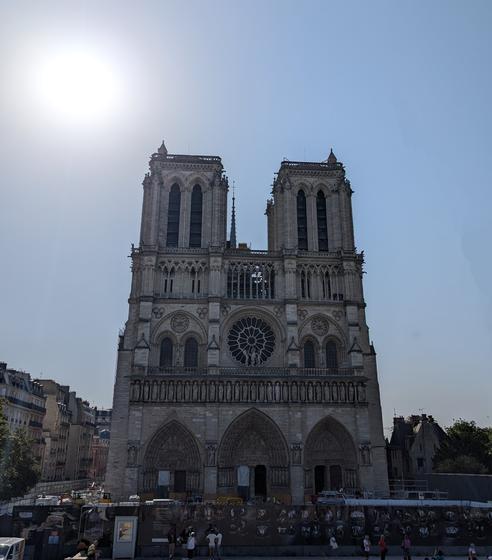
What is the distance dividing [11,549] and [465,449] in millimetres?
32817

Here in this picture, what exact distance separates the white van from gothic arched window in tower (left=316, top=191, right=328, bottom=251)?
3211 cm

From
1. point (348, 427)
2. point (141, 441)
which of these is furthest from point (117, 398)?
point (348, 427)

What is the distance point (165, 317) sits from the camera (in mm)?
38875

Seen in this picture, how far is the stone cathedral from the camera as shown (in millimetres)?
35344

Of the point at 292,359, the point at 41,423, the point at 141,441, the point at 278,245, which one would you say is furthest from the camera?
the point at 41,423

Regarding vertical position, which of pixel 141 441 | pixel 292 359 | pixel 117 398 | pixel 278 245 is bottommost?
pixel 141 441

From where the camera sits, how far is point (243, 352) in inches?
1538

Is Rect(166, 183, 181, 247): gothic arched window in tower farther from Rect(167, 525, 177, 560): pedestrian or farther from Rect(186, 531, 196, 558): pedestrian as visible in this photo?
Rect(186, 531, 196, 558): pedestrian

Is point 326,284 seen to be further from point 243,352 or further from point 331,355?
point 243,352

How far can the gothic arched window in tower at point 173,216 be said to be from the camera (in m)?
42.2

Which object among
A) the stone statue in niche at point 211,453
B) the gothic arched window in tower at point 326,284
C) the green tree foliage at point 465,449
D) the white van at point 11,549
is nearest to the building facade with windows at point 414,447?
the green tree foliage at point 465,449

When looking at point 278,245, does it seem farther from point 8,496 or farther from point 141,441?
point 8,496

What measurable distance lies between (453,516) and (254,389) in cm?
1671

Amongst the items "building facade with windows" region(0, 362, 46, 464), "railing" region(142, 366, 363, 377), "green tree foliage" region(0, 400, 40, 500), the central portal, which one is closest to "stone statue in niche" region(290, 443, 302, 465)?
the central portal
